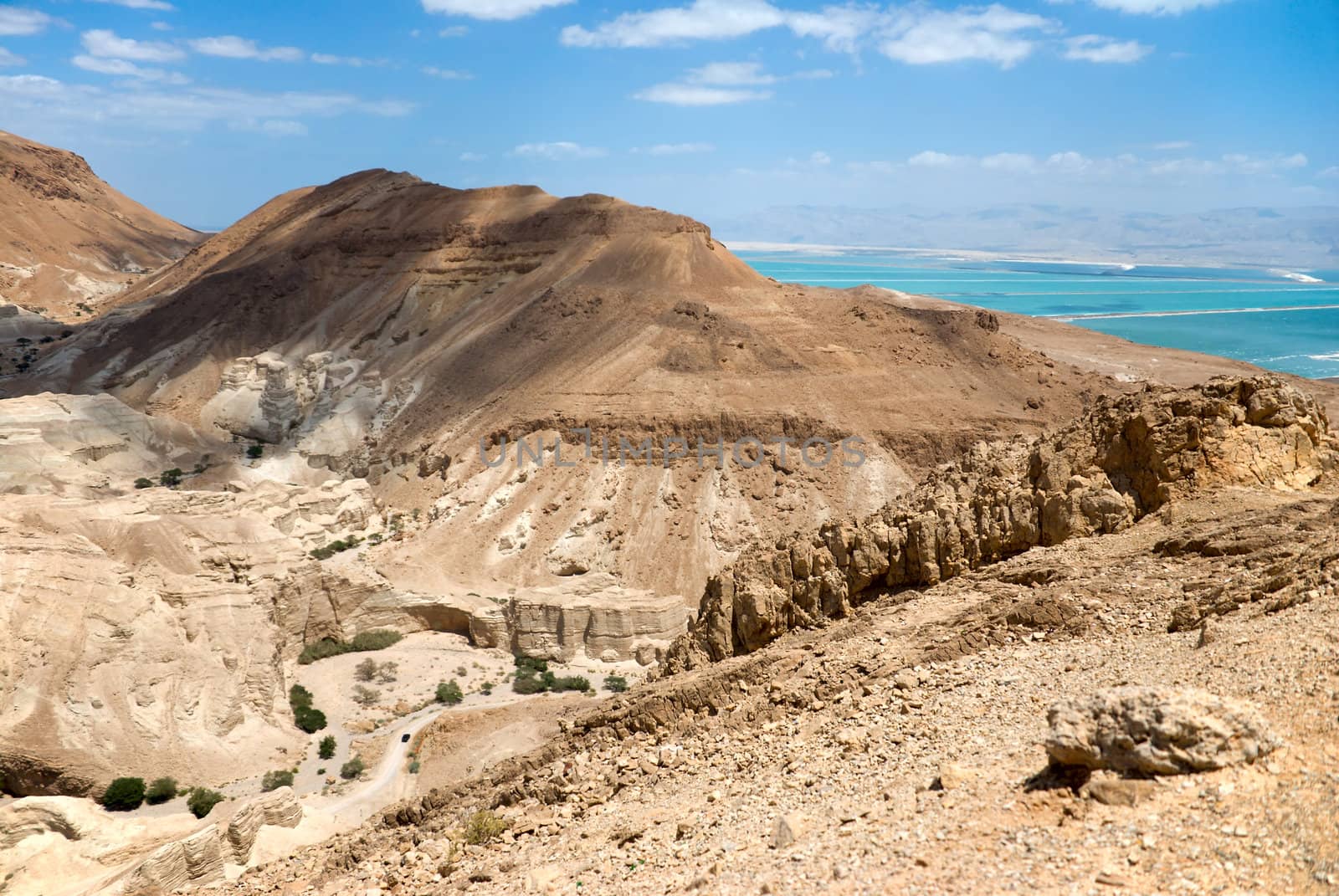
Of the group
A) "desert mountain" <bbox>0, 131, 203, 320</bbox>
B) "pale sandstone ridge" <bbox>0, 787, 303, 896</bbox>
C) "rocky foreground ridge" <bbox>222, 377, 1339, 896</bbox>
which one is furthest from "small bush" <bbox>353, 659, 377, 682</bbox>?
"desert mountain" <bbox>0, 131, 203, 320</bbox>

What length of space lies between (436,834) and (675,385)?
26.5 metres

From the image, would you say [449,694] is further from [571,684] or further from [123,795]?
[123,795]

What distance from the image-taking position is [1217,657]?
24.4 feet

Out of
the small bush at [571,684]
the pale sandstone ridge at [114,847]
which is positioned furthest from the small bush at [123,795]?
the small bush at [571,684]

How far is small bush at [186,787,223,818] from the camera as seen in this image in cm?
1636

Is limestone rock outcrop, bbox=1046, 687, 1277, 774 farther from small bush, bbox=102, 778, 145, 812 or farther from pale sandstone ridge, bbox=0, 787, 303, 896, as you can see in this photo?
small bush, bbox=102, 778, 145, 812

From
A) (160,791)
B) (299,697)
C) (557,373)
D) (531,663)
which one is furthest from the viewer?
(557,373)

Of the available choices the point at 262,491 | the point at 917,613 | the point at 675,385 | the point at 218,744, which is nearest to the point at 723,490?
the point at 675,385

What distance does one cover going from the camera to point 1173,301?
439 feet

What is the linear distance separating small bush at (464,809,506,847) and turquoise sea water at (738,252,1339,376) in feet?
246

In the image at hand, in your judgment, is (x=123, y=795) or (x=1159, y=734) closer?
(x=1159, y=734)

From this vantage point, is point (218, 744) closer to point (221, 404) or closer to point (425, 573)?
point (425, 573)


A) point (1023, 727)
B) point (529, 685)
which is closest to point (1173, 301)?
point (529, 685)

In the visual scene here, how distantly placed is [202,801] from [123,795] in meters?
1.31
